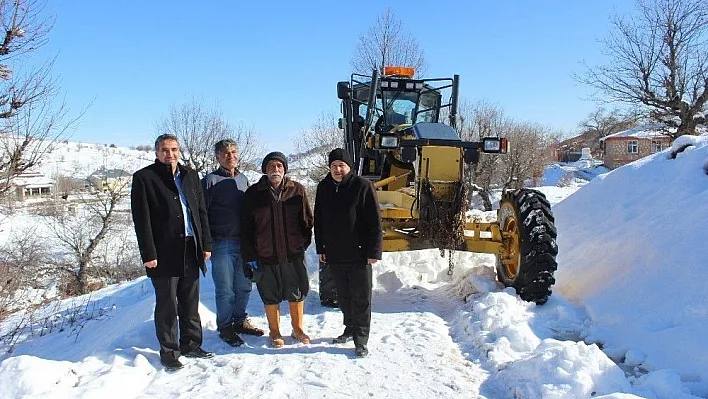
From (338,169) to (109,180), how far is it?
28837mm

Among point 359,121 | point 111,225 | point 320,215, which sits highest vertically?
point 359,121

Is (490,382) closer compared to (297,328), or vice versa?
(490,382)

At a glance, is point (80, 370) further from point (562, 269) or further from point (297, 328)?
point (562, 269)

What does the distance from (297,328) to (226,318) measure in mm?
604

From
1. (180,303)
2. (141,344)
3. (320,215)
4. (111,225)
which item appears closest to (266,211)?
(320,215)

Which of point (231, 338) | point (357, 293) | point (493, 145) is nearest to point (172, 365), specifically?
point (231, 338)

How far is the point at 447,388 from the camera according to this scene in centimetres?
342

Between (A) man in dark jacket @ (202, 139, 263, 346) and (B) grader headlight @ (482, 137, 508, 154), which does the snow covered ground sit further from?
(B) grader headlight @ (482, 137, 508, 154)

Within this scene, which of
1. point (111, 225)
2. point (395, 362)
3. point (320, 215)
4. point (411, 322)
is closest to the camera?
point (395, 362)

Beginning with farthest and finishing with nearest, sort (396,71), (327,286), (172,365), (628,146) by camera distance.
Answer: (628,146), (396,71), (327,286), (172,365)

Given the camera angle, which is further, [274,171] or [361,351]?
[274,171]

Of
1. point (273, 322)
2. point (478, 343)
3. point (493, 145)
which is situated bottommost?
point (478, 343)

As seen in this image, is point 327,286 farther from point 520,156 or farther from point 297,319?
point 520,156

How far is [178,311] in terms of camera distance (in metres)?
3.92
